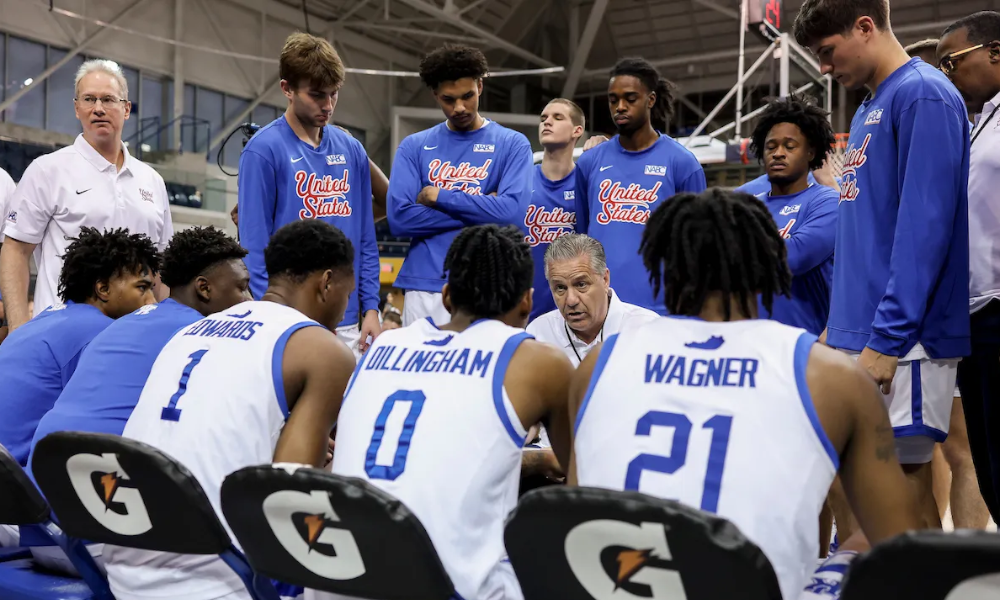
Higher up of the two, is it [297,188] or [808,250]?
[297,188]

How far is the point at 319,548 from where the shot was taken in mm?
1710

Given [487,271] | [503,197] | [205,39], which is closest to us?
[487,271]

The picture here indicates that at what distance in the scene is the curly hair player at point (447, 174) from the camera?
3.84 meters

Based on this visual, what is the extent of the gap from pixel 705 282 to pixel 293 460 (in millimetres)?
1052

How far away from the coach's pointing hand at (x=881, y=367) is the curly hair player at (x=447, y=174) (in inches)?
72.3

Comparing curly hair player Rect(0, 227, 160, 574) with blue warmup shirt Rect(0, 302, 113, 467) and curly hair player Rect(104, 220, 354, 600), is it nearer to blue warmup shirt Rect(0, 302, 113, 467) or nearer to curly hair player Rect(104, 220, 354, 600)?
blue warmup shirt Rect(0, 302, 113, 467)

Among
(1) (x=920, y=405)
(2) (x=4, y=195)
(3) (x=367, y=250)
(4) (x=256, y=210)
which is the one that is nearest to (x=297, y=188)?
(4) (x=256, y=210)

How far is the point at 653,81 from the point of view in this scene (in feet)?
13.3

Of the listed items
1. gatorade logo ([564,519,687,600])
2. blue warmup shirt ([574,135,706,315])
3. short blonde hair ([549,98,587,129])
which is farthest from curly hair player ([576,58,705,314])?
gatorade logo ([564,519,687,600])

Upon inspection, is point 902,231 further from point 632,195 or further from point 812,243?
point 632,195

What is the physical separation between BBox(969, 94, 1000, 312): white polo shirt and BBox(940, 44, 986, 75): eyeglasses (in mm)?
158

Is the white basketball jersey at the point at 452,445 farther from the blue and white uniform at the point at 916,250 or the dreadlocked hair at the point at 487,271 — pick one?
Result: the blue and white uniform at the point at 916,250

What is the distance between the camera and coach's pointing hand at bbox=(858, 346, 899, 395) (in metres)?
2.22

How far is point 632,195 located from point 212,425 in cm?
229
